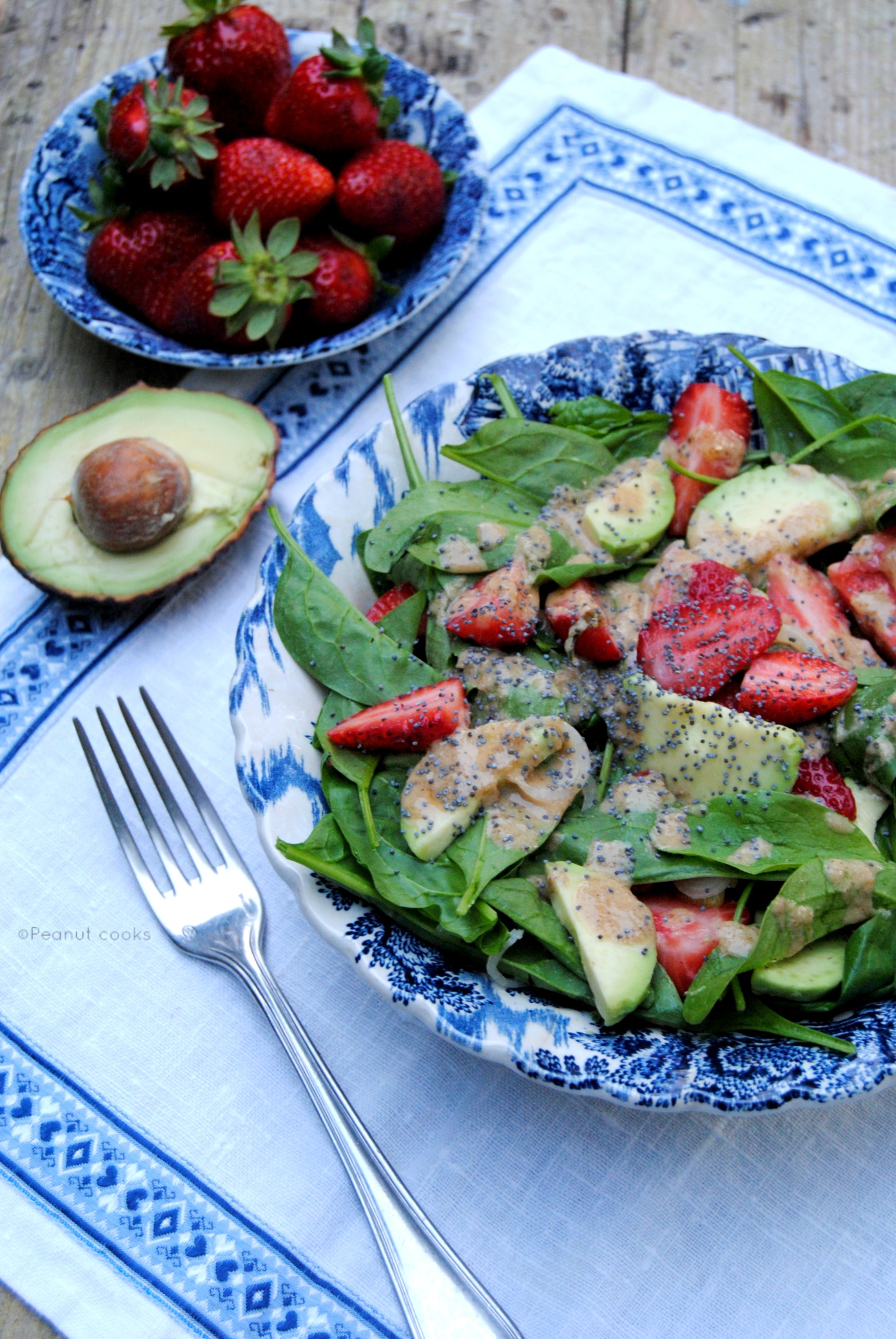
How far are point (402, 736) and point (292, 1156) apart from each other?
564 mm

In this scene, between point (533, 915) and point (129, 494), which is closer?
point (533, 915)

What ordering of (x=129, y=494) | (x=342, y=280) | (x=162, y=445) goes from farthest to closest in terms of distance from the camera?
→ (x=342, y=280)
(x=162, y=445)
(x=129, y=494)

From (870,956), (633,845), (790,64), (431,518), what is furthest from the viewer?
(790,64)

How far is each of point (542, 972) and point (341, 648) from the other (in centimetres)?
48

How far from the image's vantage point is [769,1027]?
3.98ft

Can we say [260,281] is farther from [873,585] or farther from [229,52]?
[873,585]

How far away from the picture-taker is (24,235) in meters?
2.12

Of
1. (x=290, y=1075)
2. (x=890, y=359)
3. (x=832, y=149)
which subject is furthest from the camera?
(x=832, y=149)

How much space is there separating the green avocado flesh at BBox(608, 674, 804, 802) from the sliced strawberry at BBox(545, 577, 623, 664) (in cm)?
6

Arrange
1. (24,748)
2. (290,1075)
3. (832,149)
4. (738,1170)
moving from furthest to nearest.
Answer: (832,149)
(24,748)
(290,1075)
(738,1170)

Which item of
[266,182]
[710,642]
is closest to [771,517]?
[710,642]

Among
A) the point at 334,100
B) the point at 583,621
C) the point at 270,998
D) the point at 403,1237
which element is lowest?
the point at 403,1237

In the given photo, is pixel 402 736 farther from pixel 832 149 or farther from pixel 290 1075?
pixel 832 149

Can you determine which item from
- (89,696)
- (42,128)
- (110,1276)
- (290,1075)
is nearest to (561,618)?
(290,1075)
